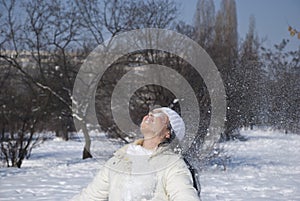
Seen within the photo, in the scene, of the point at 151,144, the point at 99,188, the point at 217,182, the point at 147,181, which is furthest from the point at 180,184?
the point at 217,182

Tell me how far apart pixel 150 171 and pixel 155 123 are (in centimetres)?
31

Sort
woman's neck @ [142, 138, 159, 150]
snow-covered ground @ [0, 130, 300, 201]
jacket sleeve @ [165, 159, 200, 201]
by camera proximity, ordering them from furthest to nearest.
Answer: snow-covered ground @ [0, 130, 300, 201], woman's neck @ [142, 138, 159, 150], jacket sleeve @ [165, 159, 200, 201]

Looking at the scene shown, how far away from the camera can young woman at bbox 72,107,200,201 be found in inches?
87.2

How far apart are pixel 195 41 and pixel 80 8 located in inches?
156

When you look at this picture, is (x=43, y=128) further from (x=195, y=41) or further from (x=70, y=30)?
(x=195, y=41)

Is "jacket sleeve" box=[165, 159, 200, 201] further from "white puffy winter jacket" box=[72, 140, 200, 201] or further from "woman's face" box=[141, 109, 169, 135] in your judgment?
"woman's face" box=[141, 109, 169, 135]

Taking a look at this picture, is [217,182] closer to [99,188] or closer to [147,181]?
[99,188]

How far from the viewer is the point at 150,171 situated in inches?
→ 91.6

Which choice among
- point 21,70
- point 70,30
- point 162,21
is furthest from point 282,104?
point 21,70

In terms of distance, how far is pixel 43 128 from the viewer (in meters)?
14.5

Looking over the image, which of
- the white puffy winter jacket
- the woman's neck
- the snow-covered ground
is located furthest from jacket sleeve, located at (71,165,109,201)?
the snow-covered ground

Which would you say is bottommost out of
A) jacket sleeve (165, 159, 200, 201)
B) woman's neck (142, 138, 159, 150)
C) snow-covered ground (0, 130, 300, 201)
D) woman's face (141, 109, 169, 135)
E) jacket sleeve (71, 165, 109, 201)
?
snow-covered ground (0, 130, 300, 201)

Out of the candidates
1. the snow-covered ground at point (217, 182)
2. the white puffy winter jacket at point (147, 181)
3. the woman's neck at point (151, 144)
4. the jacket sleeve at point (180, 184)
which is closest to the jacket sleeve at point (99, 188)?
the white puffy winter jacket at point (147, 181)

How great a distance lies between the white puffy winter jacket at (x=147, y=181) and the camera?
7.14ft
